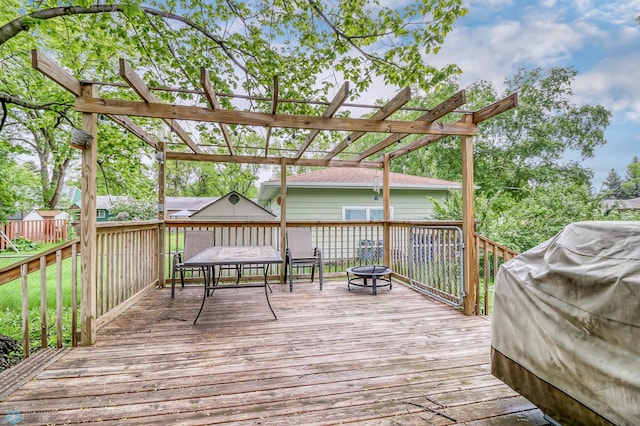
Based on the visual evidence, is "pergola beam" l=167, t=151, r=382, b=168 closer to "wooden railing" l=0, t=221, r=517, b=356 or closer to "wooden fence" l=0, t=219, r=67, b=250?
"wooden railing" l=0, t=221, r=517, b=356

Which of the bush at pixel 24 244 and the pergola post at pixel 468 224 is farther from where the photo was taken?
the bush at pixel 24 244

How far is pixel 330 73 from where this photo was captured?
16.8 feet

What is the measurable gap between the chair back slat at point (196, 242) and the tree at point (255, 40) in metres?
2.14

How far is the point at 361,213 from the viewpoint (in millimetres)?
9258

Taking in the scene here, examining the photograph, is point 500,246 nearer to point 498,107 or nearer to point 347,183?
point 498,107

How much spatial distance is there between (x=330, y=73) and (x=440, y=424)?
4.91 m

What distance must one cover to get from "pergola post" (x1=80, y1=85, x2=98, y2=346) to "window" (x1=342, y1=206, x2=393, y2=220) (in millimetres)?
6789

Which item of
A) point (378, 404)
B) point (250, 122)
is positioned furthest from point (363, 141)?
point (378, 404)

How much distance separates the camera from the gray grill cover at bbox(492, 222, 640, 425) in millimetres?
1226

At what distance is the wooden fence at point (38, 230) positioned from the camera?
41.8 ft

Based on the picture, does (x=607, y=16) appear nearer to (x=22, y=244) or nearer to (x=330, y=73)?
(x=330, y=73)

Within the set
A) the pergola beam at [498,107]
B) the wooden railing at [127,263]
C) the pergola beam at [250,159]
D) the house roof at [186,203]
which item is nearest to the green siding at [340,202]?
the wooden railing at [127,263]

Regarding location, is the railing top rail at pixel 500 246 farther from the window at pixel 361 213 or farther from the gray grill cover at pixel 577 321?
the window at pixel 361 213

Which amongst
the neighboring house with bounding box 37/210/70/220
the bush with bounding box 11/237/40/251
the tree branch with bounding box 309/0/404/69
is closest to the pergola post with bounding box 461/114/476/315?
the tree branch with bounding box 309/0/404/69
